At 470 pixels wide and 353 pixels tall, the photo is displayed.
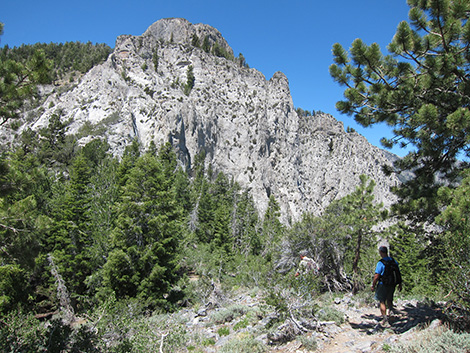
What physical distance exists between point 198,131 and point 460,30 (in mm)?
62895

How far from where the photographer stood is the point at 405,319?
7258 mm

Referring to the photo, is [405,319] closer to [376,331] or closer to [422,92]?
[376,331]

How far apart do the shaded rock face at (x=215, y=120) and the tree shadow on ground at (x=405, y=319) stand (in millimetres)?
53861

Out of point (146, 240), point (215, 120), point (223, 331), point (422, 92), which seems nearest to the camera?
point (422, 92)

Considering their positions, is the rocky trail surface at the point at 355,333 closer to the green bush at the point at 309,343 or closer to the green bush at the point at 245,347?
the green bush at the point at 309,343

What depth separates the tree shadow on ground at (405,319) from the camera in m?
6.45

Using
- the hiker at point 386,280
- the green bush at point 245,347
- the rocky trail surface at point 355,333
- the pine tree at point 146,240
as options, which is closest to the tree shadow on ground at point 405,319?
the rocky trail surface at point 355,333

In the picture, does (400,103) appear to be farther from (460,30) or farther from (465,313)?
(465,313)

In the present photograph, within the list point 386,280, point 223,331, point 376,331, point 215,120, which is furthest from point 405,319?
point 215,120

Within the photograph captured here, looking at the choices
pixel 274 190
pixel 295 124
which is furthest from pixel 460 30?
pixel 295 124

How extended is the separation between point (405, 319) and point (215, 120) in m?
68.6

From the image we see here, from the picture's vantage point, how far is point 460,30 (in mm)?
5566

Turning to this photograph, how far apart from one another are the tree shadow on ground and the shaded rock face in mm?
53861

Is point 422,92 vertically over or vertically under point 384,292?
over
